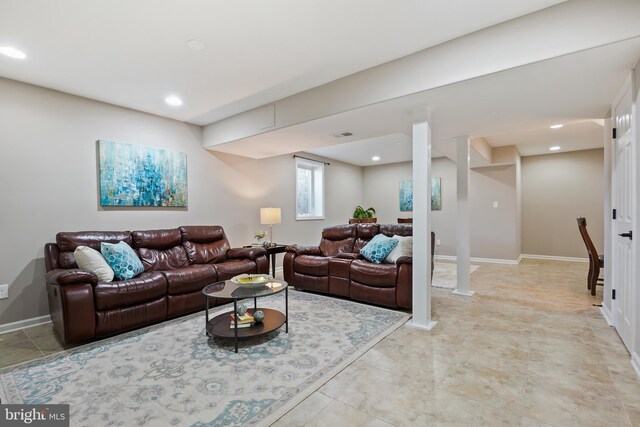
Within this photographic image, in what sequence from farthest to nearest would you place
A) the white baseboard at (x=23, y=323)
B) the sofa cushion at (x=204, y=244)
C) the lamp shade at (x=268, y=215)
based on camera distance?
1. the lamp shade at (x=268, y=215)
2. the sofa cushion at (x=204, y=244)
3. the white baseboard at (x=23, y=323)

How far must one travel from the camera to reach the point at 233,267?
3727 mm

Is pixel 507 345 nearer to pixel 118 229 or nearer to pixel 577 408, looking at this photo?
pixel 577 408

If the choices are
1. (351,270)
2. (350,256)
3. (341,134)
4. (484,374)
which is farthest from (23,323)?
(484,374)

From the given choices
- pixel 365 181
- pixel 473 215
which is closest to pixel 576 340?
pixel 473 215

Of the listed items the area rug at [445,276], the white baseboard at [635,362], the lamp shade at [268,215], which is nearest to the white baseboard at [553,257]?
the area rug at [445,276]

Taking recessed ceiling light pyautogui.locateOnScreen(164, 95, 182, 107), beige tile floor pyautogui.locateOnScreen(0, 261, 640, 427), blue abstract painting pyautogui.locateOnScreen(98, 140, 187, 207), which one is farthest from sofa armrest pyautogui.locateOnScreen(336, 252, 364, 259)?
recessed ceiling light pyautogui.locateOnScreen(164, 95, 182, 107)

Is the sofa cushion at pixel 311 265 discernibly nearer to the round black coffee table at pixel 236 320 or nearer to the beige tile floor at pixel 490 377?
the round black coffee table at pixel 236 320

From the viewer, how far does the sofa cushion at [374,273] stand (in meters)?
3.42

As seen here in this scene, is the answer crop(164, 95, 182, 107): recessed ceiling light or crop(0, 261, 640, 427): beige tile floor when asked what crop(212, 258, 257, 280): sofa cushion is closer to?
crop(0, 261, 640, 427): beige tile floor

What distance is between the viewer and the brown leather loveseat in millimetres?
3385

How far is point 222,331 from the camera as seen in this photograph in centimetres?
254

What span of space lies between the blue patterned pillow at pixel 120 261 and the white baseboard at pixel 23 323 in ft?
3.31

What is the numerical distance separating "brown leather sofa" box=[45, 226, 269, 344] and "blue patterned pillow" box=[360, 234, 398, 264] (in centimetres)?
141

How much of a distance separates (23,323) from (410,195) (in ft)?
23.6
